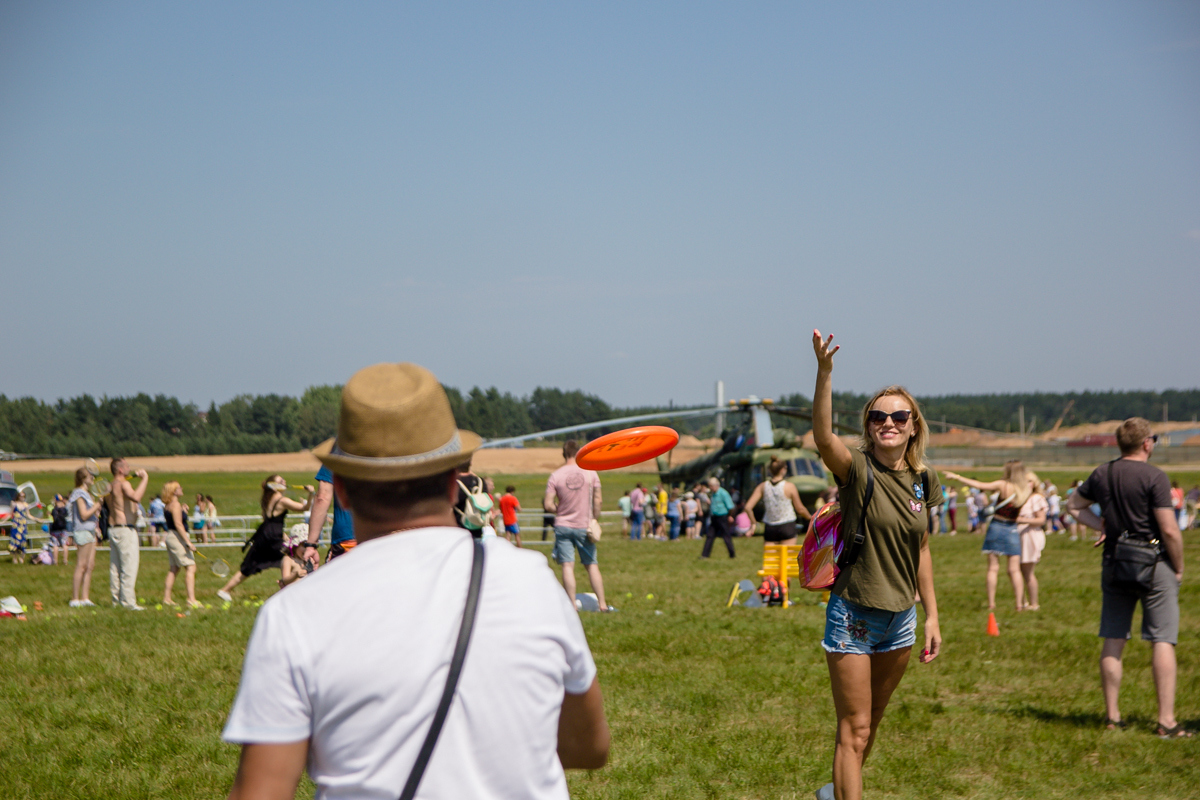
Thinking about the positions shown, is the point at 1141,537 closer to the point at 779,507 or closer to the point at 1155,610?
the point at 1155,610

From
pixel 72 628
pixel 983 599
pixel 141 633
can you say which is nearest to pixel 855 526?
pixel 141 633

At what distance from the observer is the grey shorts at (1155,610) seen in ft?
19.9

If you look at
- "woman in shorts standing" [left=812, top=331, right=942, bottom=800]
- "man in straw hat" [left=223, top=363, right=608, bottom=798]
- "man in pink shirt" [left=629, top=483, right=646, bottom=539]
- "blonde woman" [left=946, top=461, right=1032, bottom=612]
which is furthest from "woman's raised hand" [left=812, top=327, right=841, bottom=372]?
"man in pink shirt" [left=629, top=483, right=646, bottom=539]

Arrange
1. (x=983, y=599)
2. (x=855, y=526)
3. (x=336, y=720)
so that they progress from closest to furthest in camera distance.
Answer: (x=336, y=720) < (x=855, y=526) < (x=983, y=599)

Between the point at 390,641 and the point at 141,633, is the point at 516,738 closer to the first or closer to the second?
the point at 390,641

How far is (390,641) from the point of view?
1536 millimetres

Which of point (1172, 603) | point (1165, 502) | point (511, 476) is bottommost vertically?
point (511, 476)

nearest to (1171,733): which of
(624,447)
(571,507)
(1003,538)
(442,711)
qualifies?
(624,447)

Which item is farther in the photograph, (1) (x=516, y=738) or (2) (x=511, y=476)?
(2) (x=511, y=476)

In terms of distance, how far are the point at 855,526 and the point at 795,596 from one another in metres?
9.19

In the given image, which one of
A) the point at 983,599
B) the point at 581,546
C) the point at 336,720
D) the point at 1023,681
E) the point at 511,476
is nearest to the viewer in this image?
the point at 336,720

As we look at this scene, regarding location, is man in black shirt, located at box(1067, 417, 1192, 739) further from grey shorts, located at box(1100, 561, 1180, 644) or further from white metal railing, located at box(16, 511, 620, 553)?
white metal railing, located at box(16, 511, 620, 553)

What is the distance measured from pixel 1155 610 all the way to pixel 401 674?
6004mm

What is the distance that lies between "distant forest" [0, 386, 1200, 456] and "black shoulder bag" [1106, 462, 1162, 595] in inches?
922
